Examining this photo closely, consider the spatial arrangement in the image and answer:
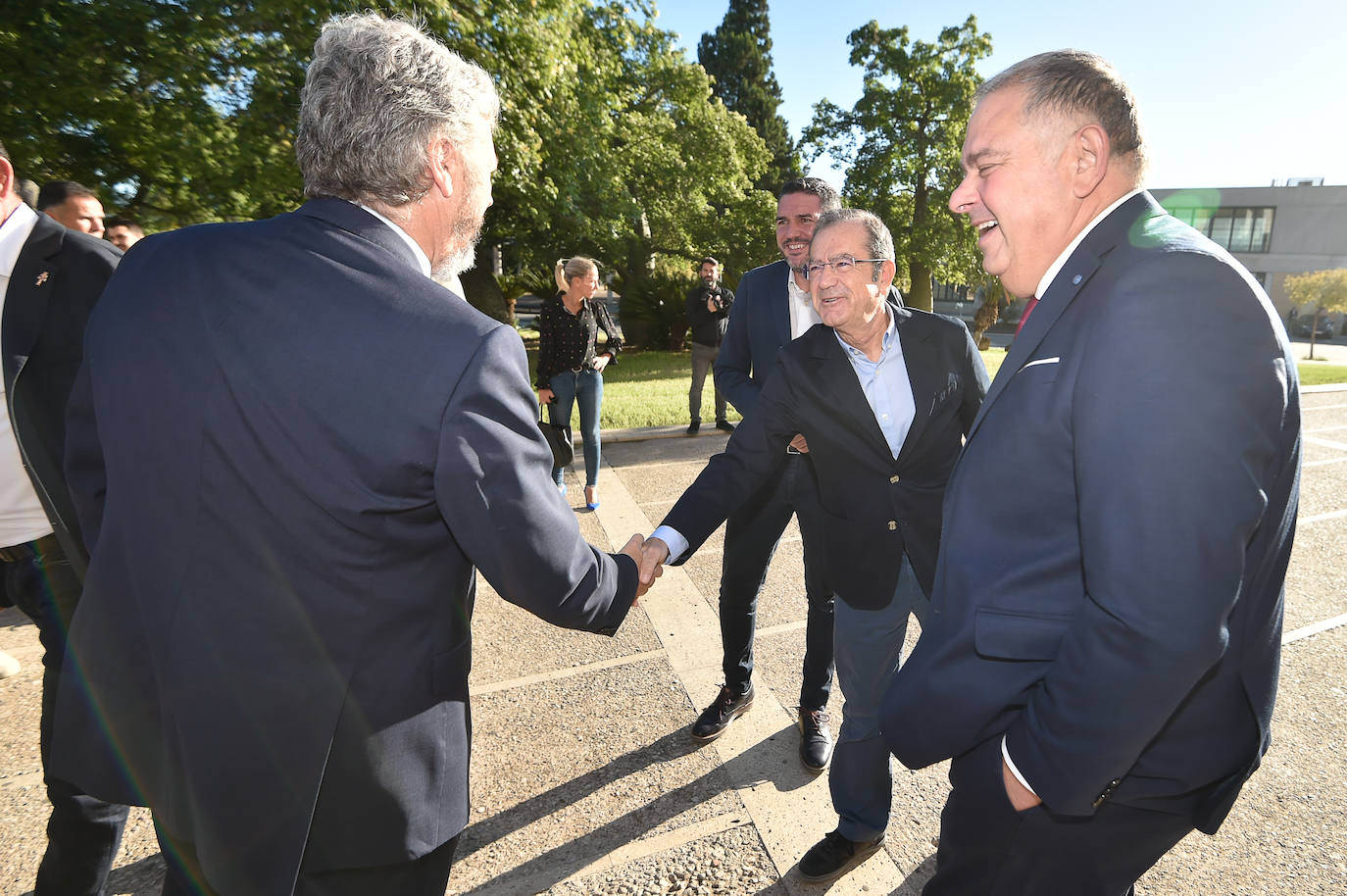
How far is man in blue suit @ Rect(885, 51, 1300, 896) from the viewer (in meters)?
1.10

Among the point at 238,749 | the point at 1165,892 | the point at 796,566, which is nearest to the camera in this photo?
the point at 238,749

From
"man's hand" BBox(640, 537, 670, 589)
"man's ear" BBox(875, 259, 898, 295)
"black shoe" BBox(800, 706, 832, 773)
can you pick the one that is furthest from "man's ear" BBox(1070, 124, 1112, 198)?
"black shoe" BBox(800, 706, 832, 773)

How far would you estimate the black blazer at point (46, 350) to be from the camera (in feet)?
7.23

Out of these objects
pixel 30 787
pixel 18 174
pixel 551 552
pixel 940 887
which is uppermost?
pixel 18 174

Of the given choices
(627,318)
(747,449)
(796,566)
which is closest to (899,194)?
(627,318)

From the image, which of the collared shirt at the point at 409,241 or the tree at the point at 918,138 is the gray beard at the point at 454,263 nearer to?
the collared shirt at the point at 409,241

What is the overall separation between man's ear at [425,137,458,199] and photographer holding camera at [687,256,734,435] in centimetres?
789

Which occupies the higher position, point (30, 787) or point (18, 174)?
point (18, 174)

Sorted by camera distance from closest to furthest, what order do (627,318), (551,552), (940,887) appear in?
(551,552)
(940,887)
(627,318)

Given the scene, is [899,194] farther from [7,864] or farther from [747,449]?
[7,864]

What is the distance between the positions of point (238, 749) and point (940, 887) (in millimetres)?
1474

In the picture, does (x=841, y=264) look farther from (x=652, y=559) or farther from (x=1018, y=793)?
(x=1018, y=793)

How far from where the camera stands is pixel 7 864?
2.54m

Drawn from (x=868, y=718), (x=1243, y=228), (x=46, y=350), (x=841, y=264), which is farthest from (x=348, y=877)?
(x=1243, y=228)
